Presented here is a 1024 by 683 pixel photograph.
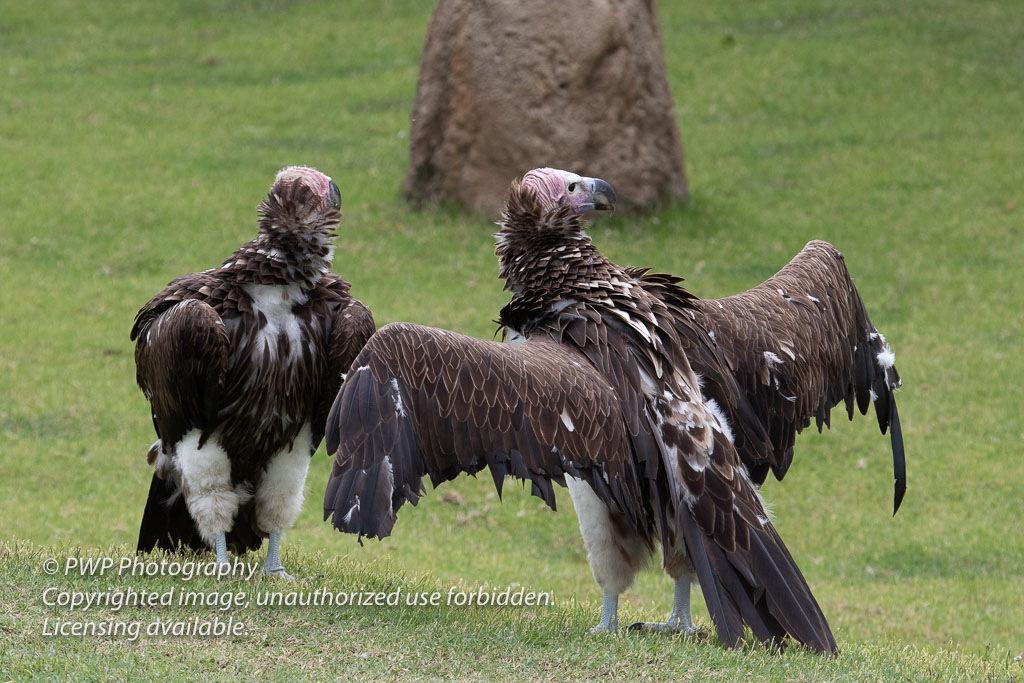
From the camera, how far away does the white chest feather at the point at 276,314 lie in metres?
5.57

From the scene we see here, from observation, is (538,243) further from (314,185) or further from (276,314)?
(276,314)

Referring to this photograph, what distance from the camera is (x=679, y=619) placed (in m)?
5.64

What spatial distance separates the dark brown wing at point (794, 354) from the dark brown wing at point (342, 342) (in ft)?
4.71

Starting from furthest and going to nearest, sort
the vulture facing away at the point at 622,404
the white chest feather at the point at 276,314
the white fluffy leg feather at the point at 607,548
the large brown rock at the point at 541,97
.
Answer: the large brown rock at the point at 541,97 < the white chest feather at the point at 276,314 < the white fluffy leg feather at the point at 607,548 < the vulture facing away at the point at 622,404

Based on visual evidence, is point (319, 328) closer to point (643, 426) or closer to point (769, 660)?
point (643, 426)

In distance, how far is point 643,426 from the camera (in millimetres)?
5109

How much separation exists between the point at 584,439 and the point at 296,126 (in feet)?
43.0

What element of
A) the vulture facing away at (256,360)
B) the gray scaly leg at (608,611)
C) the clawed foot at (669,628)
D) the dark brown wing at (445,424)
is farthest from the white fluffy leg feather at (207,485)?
the clawed foot at (669,628)

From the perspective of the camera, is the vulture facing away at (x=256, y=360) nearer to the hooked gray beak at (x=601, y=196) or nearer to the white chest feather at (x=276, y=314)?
the white chest feather at (x=276, y=314)

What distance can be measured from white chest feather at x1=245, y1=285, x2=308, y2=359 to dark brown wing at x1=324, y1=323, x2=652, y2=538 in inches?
38.8

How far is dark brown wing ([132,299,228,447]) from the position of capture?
17.6ft

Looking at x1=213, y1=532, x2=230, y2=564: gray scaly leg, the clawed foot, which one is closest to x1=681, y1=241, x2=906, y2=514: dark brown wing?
the clawed foot

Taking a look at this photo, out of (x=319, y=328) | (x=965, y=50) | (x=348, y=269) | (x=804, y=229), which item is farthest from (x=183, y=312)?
(x=965, y=50)

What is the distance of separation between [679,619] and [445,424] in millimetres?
1685
